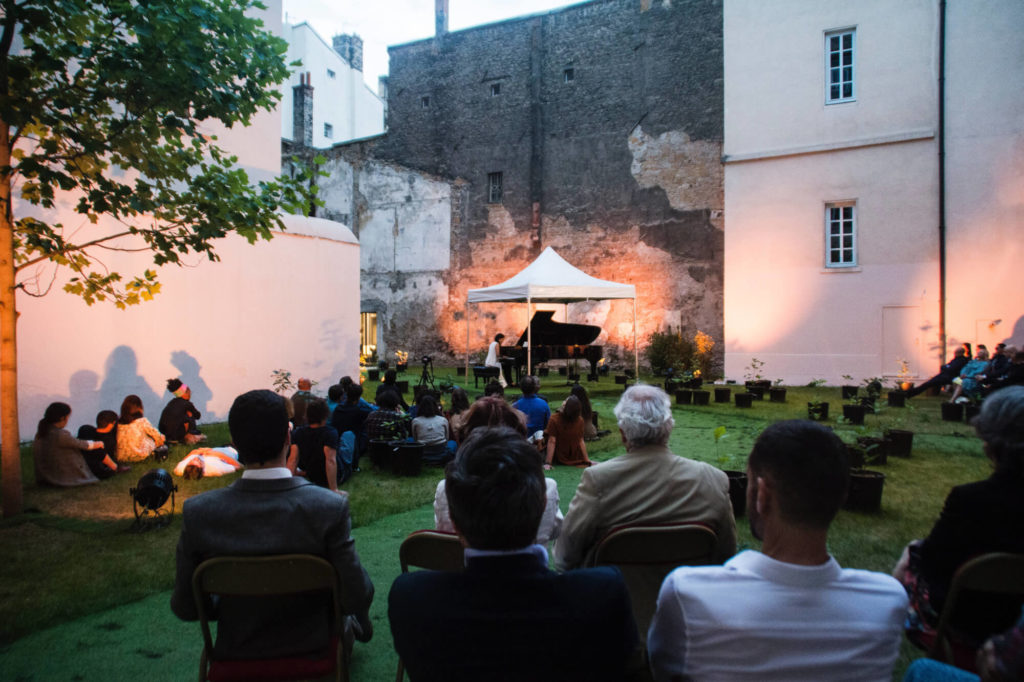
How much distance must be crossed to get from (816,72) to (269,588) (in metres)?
16.7

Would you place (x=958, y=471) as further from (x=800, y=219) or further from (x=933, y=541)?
(x=800, y=219)

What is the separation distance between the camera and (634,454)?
263cm

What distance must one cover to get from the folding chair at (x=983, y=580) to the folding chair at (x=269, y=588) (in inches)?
72.0

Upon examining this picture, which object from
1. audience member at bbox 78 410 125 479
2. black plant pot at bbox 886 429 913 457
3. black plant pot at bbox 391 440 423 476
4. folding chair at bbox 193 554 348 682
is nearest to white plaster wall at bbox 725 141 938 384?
black plant pot at bbox 886 429 913 457

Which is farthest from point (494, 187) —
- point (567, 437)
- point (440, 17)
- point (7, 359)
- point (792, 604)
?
point (792, 604)

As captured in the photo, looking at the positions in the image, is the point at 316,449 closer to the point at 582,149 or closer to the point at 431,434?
the point at 431,434

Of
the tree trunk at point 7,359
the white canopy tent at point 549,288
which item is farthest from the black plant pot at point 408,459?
the white canopy tent at point 549,288

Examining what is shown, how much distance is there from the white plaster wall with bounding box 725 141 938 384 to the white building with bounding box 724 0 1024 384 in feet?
0.10

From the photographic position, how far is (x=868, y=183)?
1466 centimetres

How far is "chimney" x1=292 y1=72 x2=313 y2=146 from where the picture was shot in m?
25.5

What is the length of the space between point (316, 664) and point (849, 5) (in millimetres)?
17256

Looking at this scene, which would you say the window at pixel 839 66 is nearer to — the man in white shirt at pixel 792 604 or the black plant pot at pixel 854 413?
the black plant pot at pixel 854 413

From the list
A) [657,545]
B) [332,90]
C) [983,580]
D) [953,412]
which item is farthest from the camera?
[332,90]

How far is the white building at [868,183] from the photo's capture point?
13.5 meters
